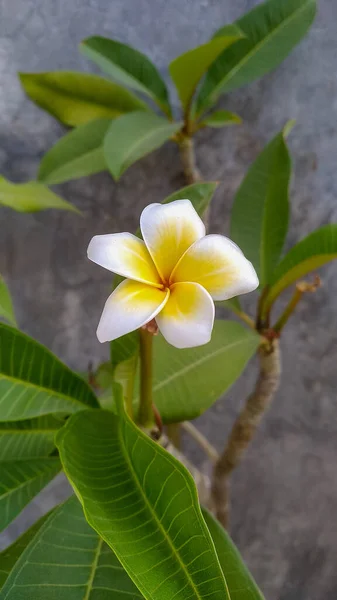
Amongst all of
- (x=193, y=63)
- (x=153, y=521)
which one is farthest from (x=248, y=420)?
(x=193, y=63)

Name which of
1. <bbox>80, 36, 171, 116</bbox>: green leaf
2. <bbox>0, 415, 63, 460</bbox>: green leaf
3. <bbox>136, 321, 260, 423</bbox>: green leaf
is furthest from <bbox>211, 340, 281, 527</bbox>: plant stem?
<bbox>80, 36, 171, 116</bbox>: green leaf

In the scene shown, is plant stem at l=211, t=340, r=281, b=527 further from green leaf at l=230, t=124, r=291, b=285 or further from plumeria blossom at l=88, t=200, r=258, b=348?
plumeria blossom at l=88, t=200, r=258, b=348

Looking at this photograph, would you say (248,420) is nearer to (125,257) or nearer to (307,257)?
(307,257)

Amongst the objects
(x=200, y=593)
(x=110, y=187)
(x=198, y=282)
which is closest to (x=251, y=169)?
(x=110, y=187)

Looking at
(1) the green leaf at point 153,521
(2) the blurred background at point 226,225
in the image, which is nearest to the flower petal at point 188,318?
(1) the green leaf at point 153,521

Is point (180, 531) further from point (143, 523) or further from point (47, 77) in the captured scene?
point (47, 77)

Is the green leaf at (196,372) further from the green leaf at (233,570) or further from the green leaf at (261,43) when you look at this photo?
the green leaf at (261,43)
